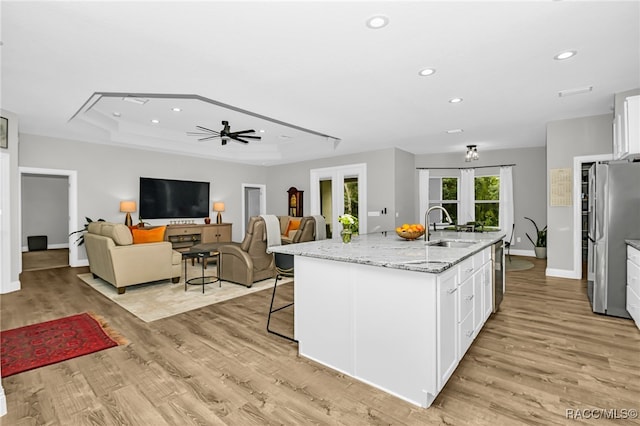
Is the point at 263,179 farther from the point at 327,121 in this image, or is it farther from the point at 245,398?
the point at 245,398

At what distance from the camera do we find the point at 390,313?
2004mm

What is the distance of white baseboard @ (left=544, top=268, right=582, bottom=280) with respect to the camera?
4977 mm

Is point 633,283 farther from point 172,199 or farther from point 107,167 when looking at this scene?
point 107,167

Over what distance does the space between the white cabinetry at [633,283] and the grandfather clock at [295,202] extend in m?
6.74

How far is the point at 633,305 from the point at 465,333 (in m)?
2.12

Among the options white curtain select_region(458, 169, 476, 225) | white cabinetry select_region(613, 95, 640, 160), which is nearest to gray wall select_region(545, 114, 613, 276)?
white cabinetry select_region(613, 95, 640, 160)

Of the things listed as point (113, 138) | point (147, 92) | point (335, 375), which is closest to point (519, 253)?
point (335, 375)

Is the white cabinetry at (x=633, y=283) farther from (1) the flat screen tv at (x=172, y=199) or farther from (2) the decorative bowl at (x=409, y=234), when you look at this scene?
(1) the flat screen tv at (x=172, y=199)

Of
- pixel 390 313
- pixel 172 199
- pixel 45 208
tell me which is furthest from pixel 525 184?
pixel 45 208

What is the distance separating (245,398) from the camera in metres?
1.98

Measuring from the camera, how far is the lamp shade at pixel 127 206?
21.6 feet

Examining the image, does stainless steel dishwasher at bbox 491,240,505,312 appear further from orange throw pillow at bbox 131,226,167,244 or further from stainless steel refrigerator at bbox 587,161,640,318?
orange throw pillow at bbox 131,226,167,244

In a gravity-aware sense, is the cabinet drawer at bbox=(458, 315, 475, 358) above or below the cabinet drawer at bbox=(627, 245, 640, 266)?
below

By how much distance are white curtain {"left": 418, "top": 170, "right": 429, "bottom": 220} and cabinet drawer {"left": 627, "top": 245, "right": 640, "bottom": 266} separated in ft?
16.6
